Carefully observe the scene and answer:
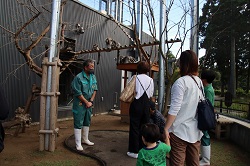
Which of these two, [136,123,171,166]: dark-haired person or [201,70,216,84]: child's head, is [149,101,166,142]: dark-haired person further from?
[136,123,171,166]: dark-haired person

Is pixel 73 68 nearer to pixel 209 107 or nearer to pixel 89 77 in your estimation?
pixel 89 77

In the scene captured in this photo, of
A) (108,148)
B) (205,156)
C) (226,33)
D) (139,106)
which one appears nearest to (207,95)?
(205,156)

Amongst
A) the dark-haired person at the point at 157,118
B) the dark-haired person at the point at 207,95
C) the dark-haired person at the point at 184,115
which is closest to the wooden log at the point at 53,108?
the dark-haired person at the point at 157,118

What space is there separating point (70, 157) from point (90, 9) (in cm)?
684

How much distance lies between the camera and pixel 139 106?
3.76 m

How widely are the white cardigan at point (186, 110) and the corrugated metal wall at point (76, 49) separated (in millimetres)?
4442

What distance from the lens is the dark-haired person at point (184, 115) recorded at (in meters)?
2.17

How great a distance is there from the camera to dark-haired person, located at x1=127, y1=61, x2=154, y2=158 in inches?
149

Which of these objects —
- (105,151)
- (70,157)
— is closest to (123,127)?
(105,151)

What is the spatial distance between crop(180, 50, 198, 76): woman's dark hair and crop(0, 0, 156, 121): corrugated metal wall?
443 centimetres

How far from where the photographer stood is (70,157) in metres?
3.81

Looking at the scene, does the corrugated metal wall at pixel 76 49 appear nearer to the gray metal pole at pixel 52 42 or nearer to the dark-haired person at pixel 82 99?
the gray metal pole at pixel 52 42

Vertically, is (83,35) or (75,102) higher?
(83,35)

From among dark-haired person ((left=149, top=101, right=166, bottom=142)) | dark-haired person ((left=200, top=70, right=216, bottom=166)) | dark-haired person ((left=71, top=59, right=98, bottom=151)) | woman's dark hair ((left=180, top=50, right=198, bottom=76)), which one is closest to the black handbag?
woman's dark hair ((left=180, top=50, right=198, bottom=76))
